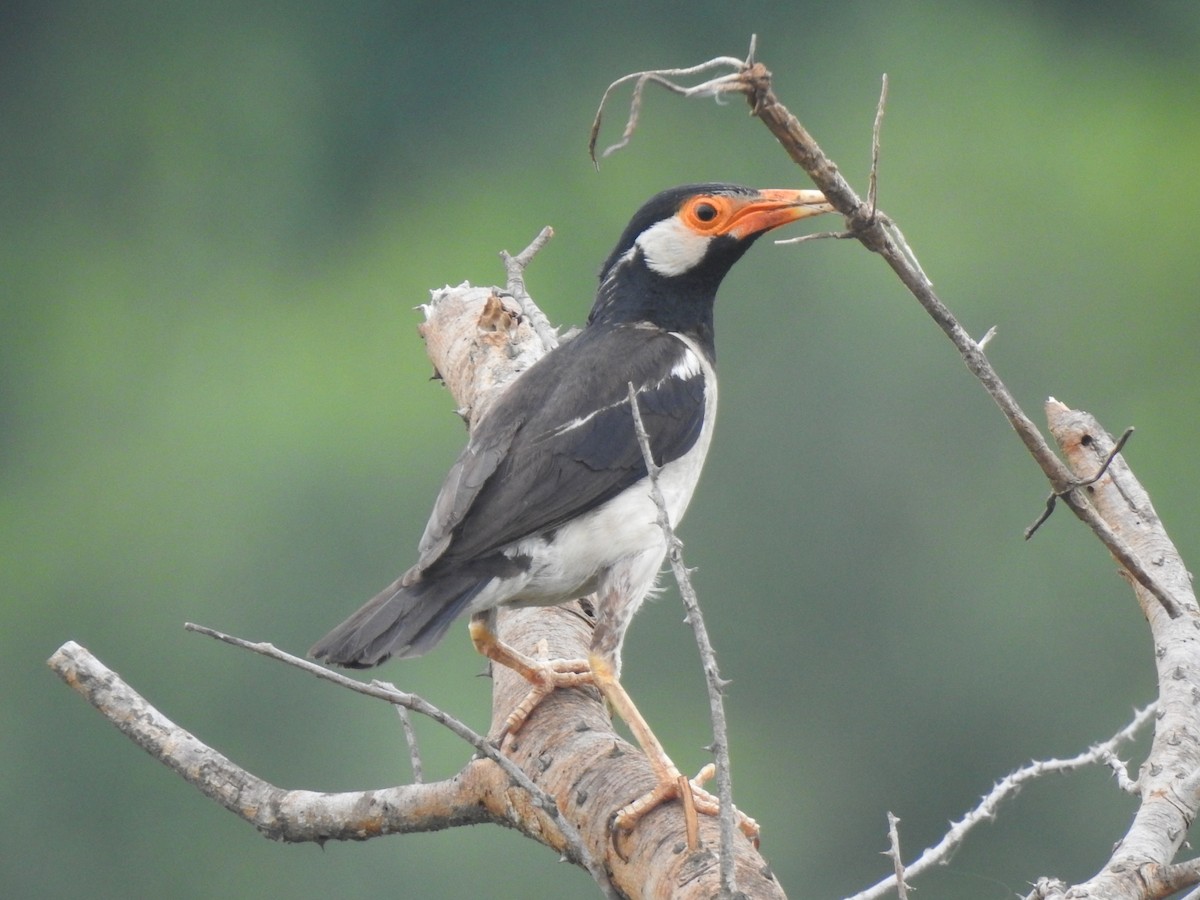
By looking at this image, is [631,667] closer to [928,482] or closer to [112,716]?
[928,482]

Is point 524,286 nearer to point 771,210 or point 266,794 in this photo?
point 771,210

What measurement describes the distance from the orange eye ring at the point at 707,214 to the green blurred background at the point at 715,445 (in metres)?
11.7

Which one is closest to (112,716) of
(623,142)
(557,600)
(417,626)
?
(417,626)

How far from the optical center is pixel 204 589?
70.9 feet

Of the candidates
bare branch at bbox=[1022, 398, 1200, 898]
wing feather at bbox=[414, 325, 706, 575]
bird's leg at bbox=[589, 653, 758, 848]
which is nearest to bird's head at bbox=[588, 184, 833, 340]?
wing feather at bbox=[414, 325, 706, 575]

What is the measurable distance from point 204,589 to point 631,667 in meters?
6.09

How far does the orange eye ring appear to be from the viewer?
479 cm

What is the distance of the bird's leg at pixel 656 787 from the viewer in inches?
132

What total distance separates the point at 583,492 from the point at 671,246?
94 cm

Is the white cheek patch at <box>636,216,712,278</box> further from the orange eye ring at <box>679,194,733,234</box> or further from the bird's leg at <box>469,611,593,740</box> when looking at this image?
the bird's leg at <box>469,611,593,740</box>

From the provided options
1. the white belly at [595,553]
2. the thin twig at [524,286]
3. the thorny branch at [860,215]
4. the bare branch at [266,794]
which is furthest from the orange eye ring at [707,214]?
the bare branch at [266,794]

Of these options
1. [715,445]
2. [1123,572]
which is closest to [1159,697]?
[1123,572]

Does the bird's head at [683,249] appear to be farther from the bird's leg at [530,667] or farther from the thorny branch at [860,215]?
the thorny branch at [860,215]

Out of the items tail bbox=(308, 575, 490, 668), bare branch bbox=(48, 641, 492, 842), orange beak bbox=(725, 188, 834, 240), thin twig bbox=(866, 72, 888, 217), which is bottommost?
bare branch bbox=(48, 641, 492, 842)
